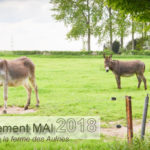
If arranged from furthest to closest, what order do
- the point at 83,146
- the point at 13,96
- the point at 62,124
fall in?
the point at 13,96, the point at 62,124, the point at 83,146

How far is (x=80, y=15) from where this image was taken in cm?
6131

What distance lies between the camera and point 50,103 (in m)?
13.9

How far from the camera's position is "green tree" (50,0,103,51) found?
198 feet

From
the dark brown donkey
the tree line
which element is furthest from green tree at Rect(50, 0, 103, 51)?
the dark brown donkey

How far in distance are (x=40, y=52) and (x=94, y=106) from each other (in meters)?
44.0

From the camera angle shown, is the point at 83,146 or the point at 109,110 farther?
the point at 109,110

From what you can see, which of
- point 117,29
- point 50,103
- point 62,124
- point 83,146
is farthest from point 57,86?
point 117,29

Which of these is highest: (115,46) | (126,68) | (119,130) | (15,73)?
(115,46)

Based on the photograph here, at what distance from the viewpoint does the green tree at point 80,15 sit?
6034 centimetres

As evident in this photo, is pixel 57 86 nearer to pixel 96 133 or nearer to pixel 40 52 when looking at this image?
pixel 96 133

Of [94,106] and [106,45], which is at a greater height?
[106,45]

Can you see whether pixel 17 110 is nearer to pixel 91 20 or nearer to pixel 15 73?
pixel 15 73

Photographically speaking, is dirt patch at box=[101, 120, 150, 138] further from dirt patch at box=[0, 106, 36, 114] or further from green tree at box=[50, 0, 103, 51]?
green tree at box=[50, 0, 103, 51]

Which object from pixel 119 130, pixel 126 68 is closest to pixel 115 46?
pixel 126 68
